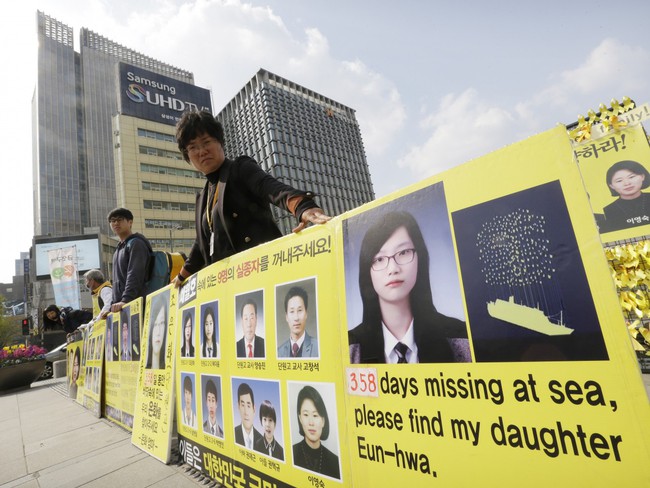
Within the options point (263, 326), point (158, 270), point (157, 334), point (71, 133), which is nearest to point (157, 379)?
point (157, 334)

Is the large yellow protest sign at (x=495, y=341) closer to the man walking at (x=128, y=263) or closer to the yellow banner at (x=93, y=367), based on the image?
the man walking at (x=128, y=263)

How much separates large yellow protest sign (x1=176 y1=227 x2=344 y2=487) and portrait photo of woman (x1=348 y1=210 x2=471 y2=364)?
147 millimetres

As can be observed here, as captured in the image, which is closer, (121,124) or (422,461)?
(422,461)

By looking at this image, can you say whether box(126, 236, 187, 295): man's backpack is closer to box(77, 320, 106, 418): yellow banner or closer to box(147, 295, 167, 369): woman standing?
box(77, 320, 106, 418): yellow banner

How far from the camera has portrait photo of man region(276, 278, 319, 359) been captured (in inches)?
52.4

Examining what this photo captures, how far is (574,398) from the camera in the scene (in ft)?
2.41

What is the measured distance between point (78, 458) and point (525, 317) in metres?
3.19

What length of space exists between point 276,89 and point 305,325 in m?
91.1

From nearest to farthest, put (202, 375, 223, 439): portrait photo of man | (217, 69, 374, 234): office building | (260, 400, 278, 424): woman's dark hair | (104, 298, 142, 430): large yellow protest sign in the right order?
(260, 400, 278, 424): woman's dark hair
(202, 375, 223, 439): portrait photo of man
(104, 298, 142, 430): large yellow protest sign
(217, 69, 374, 234): office building

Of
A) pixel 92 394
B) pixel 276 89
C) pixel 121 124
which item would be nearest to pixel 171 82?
pixel 121 124

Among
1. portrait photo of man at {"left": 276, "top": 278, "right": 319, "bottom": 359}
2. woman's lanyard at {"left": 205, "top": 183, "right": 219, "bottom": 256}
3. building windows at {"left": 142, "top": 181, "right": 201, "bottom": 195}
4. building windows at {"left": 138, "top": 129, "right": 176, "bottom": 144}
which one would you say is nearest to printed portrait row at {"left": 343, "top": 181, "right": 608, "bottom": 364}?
portrait photo of man at {"left": 276, "top": 278, "right": 319, "bottom": 359}

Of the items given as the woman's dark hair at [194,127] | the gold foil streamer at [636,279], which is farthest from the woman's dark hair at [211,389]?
the gold foil streamer at [636,279]

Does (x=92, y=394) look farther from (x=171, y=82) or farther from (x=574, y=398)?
(x=171, y=82)

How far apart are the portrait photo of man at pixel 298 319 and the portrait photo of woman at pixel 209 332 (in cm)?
64
